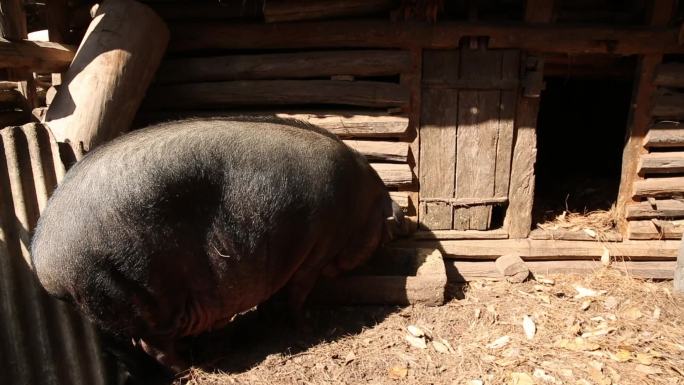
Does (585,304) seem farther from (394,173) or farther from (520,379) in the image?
(394,173)

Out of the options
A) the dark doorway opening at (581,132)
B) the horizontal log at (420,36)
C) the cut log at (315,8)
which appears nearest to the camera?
the cut log at (315,8)

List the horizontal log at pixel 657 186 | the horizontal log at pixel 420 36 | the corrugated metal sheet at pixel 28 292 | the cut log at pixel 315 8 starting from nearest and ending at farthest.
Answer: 1. the corrugated metal sheet at pixel 28 292
2. the cut log at pixel 315 8
3. the horizontal log at pixel 420 36
4. the horizontal log at pixel 657 186

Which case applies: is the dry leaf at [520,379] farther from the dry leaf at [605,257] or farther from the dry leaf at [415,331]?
the dry leaf at [605,257]

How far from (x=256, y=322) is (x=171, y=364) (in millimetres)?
903

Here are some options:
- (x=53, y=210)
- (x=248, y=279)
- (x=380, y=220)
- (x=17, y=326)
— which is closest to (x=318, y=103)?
(x=380, y=220)

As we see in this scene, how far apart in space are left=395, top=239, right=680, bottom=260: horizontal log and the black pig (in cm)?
140

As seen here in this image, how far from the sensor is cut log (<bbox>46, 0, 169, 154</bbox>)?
353cm

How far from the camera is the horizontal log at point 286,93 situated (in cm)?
469

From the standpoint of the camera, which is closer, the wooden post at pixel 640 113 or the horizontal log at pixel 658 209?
the wooden post at pixel 640 113

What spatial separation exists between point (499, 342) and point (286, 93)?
276 centimetres

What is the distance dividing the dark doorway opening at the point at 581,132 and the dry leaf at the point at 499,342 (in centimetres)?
281

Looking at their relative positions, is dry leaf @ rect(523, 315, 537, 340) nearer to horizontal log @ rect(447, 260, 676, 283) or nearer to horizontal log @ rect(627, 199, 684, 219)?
horizontal log @ rect(447, 260, 676, 283)

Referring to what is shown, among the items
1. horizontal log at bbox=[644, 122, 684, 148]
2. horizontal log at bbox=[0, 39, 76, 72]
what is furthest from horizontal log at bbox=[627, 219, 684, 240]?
horizontal log at bbox=[0, 39, 76, 72]

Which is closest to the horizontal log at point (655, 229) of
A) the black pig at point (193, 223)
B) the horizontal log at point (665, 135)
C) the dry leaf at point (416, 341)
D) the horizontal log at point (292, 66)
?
the horizontal log at point (665, 135)
